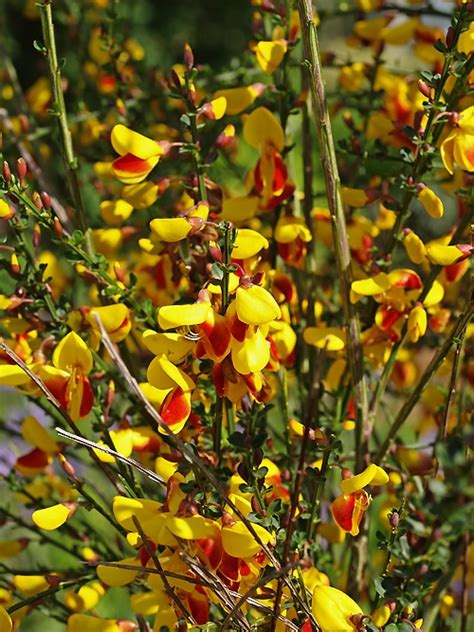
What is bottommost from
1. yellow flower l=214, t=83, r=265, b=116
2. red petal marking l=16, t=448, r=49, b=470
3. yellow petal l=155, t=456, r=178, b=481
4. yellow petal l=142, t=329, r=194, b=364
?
red petal marking l=16, t=448, r=49, b=470

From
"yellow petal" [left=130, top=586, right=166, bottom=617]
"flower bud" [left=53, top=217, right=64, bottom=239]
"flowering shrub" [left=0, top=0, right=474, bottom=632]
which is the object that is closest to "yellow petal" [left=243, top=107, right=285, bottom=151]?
"flowering shrub" [left=0, top=0, right=474, bottom=632]

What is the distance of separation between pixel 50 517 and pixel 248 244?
27 centimetres

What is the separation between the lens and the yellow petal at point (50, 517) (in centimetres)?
69

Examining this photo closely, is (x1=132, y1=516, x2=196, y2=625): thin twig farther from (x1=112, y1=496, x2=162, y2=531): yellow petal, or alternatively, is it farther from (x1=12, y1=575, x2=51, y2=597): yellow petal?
(x1=12, y1=575, x2=51, y2=597): yellow petal

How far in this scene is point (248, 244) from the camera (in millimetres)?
703

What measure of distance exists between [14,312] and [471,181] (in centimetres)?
48

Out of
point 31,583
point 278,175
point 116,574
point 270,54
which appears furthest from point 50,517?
point 270,54

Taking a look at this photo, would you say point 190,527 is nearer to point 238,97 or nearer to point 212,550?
point 212,550

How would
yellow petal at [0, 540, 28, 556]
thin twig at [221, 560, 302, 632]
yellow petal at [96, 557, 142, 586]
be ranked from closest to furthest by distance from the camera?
thin twig at [221, 560, 302, 632]
yellow petal at [96, 557, 142, 586]
yellow petal at [0, 540, 28, 556]

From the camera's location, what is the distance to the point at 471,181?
2.96ft

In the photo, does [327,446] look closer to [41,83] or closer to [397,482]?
[397,482]

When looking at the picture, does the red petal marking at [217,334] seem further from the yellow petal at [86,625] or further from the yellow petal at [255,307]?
the yellow petal at [86,625]

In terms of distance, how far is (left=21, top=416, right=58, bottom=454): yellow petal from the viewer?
868mm

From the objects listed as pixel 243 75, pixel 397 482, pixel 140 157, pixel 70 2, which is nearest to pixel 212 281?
pixel 140 157
